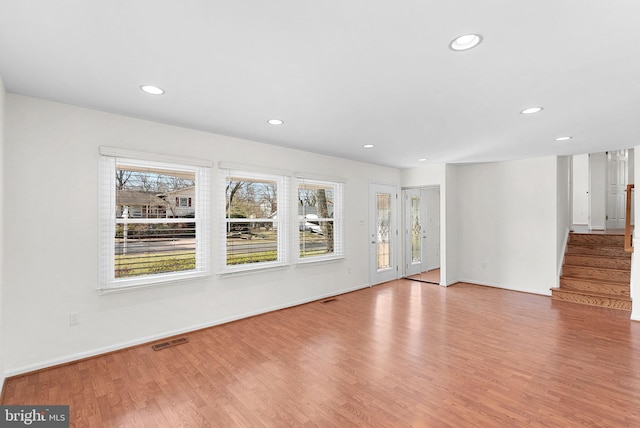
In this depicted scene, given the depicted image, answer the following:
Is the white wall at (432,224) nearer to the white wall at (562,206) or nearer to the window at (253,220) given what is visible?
the white wall at (562,206)

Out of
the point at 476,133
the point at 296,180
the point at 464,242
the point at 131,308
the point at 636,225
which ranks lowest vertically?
the point at 131,308

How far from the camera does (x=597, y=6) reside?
1.50m

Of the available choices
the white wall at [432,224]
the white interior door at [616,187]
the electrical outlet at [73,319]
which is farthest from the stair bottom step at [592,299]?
the electrical outlet at [73,319]

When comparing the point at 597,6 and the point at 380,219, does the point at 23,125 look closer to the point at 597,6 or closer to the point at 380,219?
the point at 597,6

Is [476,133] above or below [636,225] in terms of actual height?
above

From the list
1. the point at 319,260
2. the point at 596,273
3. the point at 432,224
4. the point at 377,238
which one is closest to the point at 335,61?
the point at 319,260

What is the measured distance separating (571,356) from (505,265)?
120 inches

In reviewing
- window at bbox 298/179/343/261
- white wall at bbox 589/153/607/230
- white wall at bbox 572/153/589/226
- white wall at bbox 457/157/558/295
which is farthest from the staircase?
window at bbox 298/179/343/261

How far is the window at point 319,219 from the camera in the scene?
5.06 meters

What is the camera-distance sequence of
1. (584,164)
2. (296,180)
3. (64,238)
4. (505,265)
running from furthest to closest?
(584,164) → (505,265) → (296,180) → (64,238)

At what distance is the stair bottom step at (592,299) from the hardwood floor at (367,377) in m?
0.59

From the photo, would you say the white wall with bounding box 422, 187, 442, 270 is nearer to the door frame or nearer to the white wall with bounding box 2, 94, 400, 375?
the door frame

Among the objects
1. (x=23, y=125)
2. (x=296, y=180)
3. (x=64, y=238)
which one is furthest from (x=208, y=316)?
(x=23, y=125)

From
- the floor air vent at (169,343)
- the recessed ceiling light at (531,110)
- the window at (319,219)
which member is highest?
the recessed ceiling light at (531,110)
